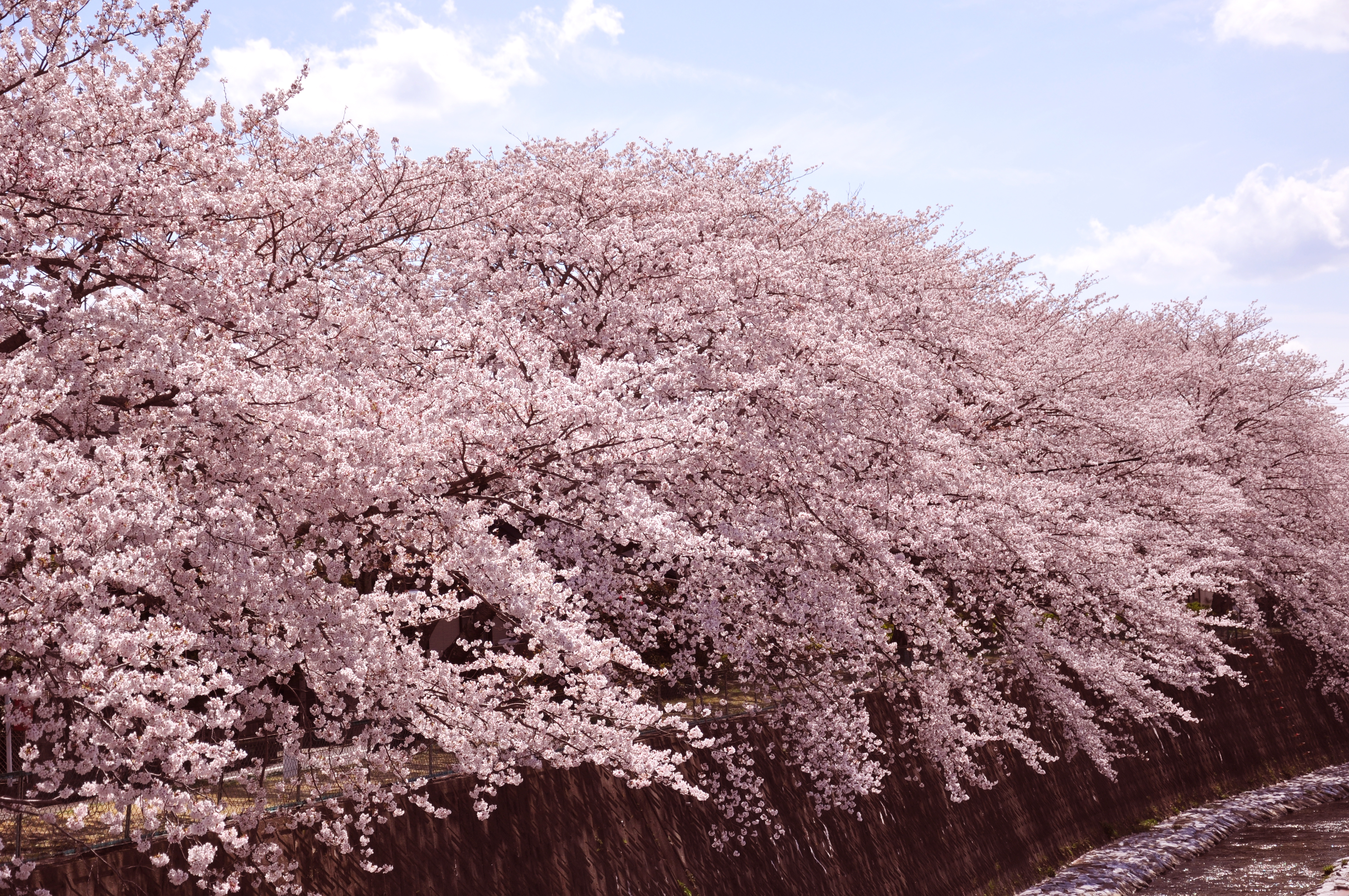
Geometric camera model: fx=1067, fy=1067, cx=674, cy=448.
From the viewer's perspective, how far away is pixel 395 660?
8.62 m

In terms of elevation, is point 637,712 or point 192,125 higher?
point 192,125

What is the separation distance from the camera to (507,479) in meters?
10.4

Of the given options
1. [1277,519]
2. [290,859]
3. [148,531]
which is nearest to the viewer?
[148,531]

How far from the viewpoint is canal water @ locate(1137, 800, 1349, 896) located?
2020 centimetres

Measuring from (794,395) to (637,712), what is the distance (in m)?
5.47

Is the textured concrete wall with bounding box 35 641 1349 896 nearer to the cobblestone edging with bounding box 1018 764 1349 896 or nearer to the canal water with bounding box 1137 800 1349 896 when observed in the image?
the cobblestone edging with bounding box 1018 764 1349 896

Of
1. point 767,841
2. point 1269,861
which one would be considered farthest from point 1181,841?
point 767,841

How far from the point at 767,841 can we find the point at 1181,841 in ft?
42.9

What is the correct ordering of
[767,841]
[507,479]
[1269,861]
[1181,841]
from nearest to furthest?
[507,479]
[767,841]
[1269,861]
[1181,841]

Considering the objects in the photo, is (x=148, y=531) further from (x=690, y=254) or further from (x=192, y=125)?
(x=690, y=254)

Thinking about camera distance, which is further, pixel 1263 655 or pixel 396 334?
pixel 1263 655

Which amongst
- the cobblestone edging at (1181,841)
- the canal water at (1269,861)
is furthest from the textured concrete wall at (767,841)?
the canal water at (1269,861)

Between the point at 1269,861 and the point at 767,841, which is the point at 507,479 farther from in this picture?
the point at 1269,861

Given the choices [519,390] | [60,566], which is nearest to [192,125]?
[519,390]
